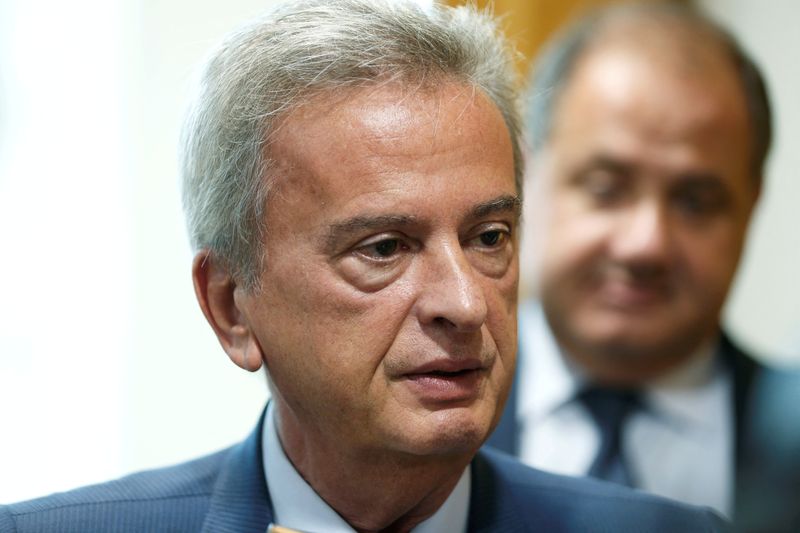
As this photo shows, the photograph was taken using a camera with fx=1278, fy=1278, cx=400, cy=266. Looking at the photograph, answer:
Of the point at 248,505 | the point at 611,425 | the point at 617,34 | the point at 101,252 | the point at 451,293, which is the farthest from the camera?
the point at 101,252

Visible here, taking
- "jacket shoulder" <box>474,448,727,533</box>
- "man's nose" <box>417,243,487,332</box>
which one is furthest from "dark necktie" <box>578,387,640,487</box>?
"man's nose" <box>417,243,487,332</box>

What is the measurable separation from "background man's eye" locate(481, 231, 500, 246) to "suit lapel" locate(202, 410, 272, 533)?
0.52 m

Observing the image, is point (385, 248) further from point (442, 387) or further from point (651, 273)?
point (651, 273)

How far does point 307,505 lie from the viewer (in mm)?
2006

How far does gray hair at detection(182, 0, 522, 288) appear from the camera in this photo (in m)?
1.90

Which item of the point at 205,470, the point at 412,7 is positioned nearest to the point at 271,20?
the point at 412,7

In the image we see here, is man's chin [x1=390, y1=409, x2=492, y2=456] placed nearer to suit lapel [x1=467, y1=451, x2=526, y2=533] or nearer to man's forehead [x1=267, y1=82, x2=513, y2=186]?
suit lapel [x1=467, y1=451, x2=526, y2=533]

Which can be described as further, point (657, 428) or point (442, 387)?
A: point (657, 428)

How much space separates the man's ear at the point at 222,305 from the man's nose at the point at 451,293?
1.06ft

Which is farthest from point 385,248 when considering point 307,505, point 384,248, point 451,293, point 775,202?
point 775,202

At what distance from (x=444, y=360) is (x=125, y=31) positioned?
6.80 feet

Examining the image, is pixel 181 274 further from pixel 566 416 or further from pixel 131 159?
pixel 566 416

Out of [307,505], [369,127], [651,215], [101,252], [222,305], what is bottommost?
[101,252]

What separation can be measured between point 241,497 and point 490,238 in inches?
22.6
